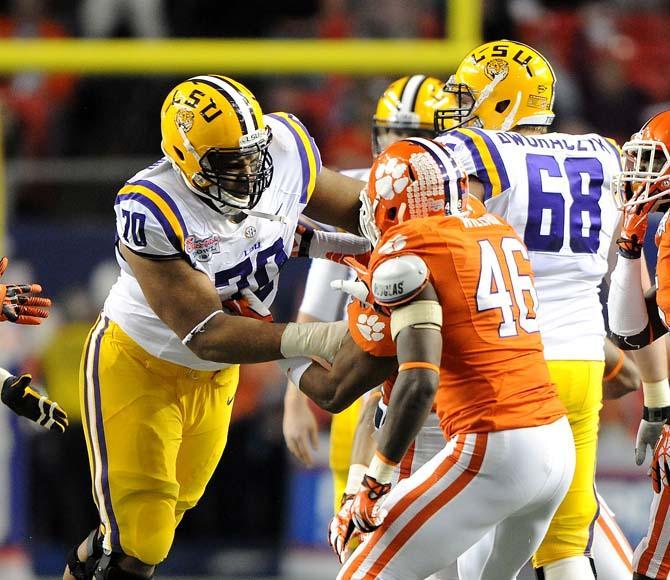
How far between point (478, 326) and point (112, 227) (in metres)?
3.62

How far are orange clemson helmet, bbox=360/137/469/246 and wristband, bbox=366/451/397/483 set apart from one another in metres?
0.61

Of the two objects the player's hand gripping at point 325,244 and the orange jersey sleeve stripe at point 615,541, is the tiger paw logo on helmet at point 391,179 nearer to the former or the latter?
the player's hand gripping at point 325,244

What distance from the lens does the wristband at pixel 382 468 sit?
3.08m

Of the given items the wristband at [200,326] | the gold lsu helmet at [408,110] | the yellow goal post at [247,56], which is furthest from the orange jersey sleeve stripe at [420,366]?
the yellow goal post at [247,56]

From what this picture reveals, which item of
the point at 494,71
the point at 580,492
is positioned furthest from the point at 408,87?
the point at 580,492

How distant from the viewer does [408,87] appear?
480 centimetres

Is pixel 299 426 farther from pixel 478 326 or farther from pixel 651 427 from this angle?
pixel 478 326

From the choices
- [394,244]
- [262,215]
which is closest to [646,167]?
[394,244]

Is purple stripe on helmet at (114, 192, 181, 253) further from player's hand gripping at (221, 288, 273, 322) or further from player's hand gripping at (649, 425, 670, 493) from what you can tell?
player's hand gripping at (649, 425, 670, 493)

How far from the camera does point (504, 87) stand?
4031mm

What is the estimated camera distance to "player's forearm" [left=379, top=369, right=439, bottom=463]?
301 cm

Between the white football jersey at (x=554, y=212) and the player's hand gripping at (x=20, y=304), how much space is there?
1.30 meters

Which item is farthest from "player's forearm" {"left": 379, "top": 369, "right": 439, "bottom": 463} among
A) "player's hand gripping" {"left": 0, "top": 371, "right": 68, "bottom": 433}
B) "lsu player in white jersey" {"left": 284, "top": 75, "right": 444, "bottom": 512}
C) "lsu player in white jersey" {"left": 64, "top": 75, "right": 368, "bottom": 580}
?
"lsu player in white jersey" {"left": 284, "top": 75, "right": 444, "bottom": 512}

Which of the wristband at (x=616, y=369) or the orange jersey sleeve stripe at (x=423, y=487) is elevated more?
the orange jersey sleeve stripe at (x=423, y=487)
